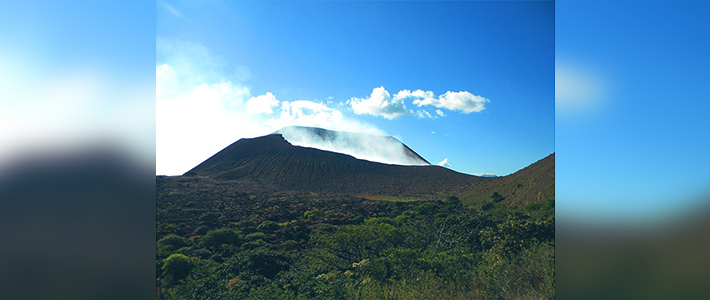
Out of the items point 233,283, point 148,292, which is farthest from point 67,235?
point 233,283

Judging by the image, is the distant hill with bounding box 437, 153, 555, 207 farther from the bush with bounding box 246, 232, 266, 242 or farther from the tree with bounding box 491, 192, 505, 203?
the bush with bounding box 246, 232, 266, 242

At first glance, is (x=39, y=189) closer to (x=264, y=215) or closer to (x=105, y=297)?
(x=105, y=297)

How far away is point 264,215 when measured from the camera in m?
12.2

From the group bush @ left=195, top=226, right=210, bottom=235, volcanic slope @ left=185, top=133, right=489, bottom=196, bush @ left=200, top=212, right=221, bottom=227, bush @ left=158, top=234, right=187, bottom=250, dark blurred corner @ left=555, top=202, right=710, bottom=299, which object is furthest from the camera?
volcanic slope @ left=185, top=133, right=489, bottom=196

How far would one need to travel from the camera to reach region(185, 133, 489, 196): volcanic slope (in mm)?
23136

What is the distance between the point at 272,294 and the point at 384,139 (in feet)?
25.7

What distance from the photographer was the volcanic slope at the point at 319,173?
23.1 metres

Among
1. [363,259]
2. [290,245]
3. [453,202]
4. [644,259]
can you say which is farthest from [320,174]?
[644,259]

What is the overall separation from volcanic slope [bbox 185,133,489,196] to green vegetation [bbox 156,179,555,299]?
40.4ft

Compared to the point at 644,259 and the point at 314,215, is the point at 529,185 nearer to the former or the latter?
the point at 644,259

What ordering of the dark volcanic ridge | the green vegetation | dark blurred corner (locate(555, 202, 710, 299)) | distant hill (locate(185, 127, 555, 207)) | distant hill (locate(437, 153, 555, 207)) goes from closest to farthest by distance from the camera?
dark blurred corner (locate(555, 202, 710, 299))
the green vegetation
distant hill (locate(437, 153, 555, 207))
the dark volcanic ridge
distant hill (locate(185, 127, 555, 207))

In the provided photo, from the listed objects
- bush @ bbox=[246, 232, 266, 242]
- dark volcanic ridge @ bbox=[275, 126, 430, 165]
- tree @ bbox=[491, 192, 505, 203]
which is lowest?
bush @ bbox=[246, 232, 266, 242]

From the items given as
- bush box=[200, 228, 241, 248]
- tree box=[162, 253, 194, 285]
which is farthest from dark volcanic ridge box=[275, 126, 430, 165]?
tree box=[162, 253, 194, 285]

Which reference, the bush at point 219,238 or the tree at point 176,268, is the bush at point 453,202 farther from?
the tree at point 176,268
